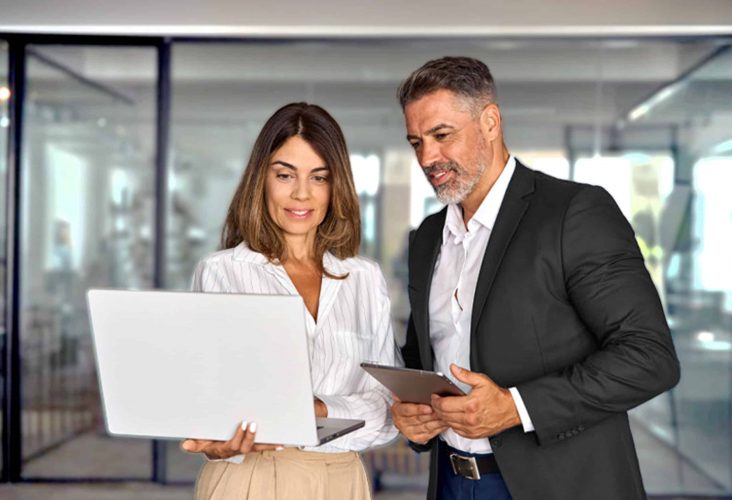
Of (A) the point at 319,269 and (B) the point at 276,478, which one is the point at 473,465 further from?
(A) the point at 319,269

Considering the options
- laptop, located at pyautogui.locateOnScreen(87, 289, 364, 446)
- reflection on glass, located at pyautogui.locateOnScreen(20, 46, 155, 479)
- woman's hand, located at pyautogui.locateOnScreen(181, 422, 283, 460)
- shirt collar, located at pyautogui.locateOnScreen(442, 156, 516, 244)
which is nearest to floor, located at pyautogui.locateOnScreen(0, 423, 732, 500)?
reflection on glass, located at pyautogui.locateOnScreen(20, 46, 155, 479)

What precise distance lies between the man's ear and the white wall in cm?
324

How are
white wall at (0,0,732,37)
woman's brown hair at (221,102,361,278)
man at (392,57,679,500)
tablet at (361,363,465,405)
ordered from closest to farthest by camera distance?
tablet at (361,363,465,405)
man at (392,57,679,500)
woman's brown hair at (221,102,361,278)
white wall at (0,0,732,37)

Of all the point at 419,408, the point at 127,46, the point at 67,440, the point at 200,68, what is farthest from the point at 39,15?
the point at 419,408

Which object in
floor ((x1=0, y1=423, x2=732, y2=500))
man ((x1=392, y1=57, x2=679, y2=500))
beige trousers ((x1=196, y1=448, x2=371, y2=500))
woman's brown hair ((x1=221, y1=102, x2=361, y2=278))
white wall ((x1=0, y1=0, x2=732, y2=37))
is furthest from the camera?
floor ((x1=0, y1=423, x2=732, y2=500))

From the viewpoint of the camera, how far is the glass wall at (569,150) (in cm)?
568

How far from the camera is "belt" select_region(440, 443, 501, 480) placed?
7.32 ft

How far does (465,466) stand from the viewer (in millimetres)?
2260

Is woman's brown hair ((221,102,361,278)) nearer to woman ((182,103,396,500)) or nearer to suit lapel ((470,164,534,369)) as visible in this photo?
woman ((182,103,396,500))

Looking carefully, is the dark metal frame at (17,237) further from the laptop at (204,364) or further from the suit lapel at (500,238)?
the laptop at (204,364)

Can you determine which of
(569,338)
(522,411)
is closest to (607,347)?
(569,338)

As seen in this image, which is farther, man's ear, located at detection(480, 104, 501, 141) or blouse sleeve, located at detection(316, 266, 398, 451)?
man's ear, located at detection(480, 104, 501, 141)

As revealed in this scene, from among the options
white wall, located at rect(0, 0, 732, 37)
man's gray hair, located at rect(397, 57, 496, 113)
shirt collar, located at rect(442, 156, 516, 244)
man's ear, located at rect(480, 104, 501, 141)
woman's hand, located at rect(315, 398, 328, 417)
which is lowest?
woman's hand, located at rect(315, 398, 328, 417)

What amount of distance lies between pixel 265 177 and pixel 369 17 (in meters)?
3.36
